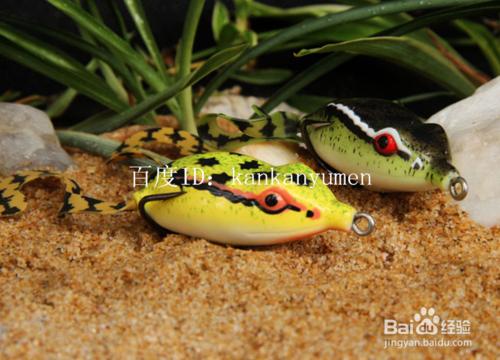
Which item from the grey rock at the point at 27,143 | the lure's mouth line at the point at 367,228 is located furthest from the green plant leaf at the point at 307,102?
the lure's mouth line at the point at 367,228

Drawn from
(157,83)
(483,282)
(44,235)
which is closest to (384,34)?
(157,83)

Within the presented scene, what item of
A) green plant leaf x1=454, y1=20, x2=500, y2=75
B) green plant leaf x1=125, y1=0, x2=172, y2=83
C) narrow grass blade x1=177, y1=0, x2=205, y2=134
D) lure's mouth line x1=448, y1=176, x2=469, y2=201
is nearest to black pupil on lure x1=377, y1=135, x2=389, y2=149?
lure's mouth line x1=448, y1=176, x2=469, y2=201

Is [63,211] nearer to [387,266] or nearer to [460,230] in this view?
[387,266]

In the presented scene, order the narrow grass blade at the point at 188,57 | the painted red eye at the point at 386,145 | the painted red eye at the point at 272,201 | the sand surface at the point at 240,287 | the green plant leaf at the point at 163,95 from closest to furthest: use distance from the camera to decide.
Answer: the sand surface at the point at 240,287 → the painted red eye at the point at 272,201 → the painted red eye at the point at 386,145 → the green plant leaf at the point at 163,95 → the narrow grass blade at the point at 188,57

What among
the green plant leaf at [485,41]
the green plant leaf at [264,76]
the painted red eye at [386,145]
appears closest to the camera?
the painted red eye at [386,145]

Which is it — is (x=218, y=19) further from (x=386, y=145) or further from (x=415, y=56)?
(x=386, y=145)

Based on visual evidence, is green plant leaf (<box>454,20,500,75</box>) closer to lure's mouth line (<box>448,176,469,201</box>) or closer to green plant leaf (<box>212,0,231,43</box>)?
green plant leaf (<box>212,0,231,43</box>)

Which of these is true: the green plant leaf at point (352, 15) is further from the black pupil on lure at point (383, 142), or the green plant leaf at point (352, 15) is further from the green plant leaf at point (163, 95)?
the black pupil on lure at point (383, 142)
